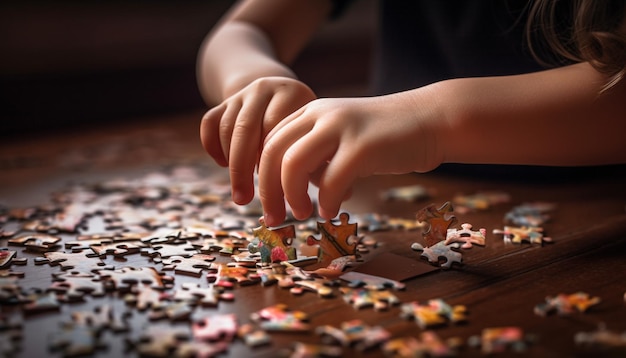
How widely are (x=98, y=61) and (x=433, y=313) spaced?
2.02 meters

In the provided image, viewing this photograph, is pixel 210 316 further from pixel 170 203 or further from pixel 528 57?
pixel 528 57

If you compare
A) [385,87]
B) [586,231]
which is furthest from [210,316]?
[385,87]

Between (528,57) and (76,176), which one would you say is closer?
(528,57)

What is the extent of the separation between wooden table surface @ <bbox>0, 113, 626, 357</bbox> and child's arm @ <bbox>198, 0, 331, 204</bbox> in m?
0.17

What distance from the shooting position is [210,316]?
0.76 metres

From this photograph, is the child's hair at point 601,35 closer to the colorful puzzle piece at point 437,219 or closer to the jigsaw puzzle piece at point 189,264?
the colorful puzzle piece at point 437,219

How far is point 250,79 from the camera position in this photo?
1.33m

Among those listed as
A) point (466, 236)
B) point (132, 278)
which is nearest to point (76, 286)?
point (132, 278)

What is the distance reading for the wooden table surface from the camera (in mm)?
732

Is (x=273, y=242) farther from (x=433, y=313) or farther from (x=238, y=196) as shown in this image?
(x=433, y=313)

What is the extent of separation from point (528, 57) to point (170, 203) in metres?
0.74

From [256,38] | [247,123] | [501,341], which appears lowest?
[501,341]

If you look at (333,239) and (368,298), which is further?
(333,239)

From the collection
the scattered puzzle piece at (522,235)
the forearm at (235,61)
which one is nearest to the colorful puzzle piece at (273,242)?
the scattered puzzle piece at (522,235)
